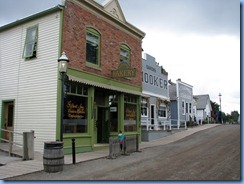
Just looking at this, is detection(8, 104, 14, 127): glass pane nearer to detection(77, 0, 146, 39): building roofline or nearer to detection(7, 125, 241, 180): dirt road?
detection(7, 125, 241, 180): dirt road

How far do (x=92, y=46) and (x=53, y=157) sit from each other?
7734 mm

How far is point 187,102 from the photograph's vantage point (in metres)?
35.8

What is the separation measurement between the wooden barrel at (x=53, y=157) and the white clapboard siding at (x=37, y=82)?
345 cm

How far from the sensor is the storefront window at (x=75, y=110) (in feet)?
46.0

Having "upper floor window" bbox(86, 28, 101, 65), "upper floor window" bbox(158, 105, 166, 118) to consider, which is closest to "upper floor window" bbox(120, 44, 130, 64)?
Answer: "upper floor window" bbox(86, 28, 101, 65)

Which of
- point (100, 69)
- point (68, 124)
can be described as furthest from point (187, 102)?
point (68, 124)

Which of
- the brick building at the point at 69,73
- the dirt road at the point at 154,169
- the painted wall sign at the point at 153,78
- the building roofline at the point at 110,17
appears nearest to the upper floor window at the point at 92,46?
the brick building at the point at 69,73

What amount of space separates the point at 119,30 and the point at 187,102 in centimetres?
1960

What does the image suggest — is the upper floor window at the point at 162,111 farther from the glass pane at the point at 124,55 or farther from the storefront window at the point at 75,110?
the storefront window at the point at 75,110

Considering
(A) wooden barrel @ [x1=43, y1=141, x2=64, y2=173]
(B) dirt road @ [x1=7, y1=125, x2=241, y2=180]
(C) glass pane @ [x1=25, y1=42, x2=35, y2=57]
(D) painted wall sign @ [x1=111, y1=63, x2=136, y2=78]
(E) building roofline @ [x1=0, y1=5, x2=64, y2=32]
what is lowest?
(B) dirt road @ [x1=7, y1=125, x2=241, y2=180]

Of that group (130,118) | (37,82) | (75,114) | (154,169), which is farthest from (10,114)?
(154,169)

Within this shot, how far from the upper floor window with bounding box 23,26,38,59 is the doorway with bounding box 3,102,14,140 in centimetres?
275

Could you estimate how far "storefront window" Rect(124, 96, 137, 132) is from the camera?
744 inches

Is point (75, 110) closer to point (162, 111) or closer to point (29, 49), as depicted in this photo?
point (29, 49)
